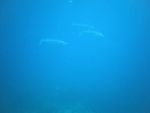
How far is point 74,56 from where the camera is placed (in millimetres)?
5695

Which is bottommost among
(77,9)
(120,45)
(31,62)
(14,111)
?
(14,111)

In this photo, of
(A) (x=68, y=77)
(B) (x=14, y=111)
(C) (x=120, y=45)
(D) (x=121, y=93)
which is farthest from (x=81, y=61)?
(B) (x=14, y=111)

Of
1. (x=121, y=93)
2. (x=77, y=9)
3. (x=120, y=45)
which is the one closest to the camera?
(x=77, y=9)

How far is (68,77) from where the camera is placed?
5.83 m

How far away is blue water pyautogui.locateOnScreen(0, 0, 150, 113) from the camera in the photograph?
5.30 m

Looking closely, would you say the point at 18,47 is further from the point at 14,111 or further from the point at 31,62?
the point at 14,111

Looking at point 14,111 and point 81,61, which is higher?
point 81,61

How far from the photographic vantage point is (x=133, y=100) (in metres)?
6.16

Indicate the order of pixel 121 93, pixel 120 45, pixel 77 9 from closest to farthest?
pixel 77 9, pixel 120 45, pixel 121 93

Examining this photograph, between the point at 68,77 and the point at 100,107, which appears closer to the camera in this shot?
the point at 68,77

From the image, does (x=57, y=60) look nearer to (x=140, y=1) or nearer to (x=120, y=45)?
(x=120, y=45)

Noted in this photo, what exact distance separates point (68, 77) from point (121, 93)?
6.11ft

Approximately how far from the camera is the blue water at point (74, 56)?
530cm

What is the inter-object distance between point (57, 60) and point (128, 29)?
2.37 metres
